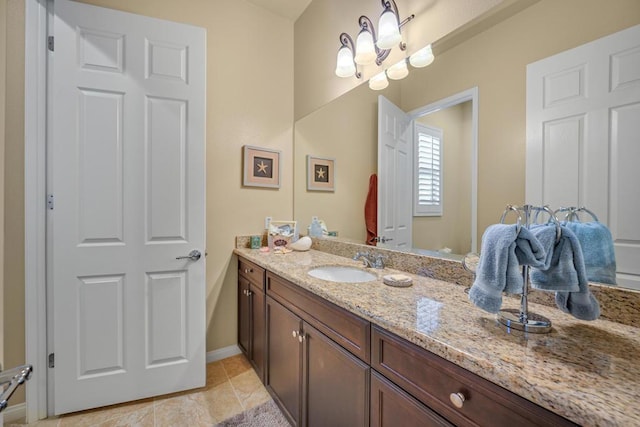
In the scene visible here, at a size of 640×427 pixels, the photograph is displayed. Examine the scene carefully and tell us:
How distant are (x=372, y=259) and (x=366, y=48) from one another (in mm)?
1217

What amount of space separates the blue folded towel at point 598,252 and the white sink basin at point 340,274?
918 mm

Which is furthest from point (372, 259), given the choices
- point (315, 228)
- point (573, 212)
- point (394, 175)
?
point (573, 212)

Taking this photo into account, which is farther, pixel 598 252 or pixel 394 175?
pixel 394 175

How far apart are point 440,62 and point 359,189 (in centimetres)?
89

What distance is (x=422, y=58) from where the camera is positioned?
1396 millimetres

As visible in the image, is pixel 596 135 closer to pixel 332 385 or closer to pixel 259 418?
pixel 332 385

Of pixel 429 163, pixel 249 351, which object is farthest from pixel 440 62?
pixel 249 351

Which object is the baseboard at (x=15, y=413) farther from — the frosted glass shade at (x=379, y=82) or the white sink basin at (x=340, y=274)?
the frosted glass shade at (x=379, y=82)

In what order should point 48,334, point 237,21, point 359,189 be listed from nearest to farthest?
point 48,334
point 359,189
point 237,21

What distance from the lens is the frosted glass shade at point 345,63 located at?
6.04ft

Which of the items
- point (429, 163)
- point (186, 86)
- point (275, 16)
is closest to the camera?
point (429, 163)

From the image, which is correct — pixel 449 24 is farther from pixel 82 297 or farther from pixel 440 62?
pixel 82 297

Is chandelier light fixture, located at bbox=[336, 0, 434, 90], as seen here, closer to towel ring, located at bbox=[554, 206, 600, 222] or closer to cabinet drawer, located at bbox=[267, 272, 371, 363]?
towel ring, located at bbox=[554, 206, 600, 222]

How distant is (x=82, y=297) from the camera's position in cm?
162
